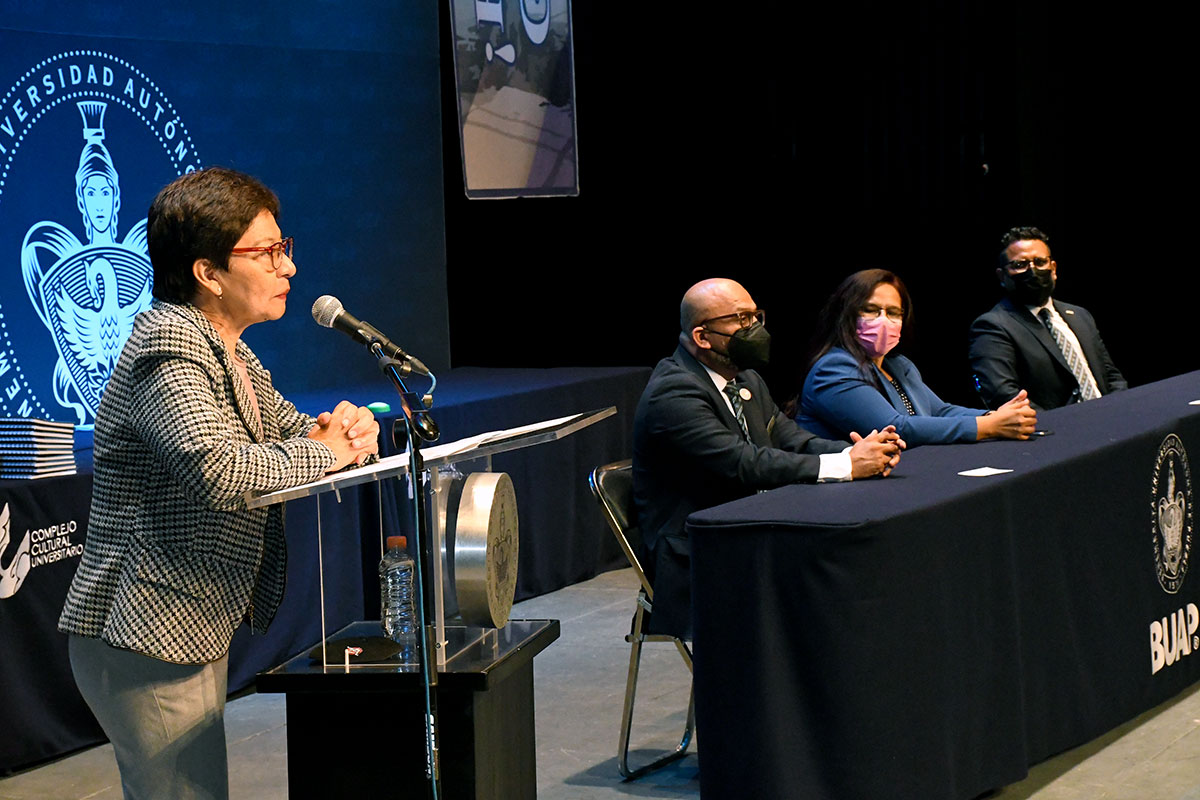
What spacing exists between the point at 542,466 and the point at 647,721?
204 centimetres

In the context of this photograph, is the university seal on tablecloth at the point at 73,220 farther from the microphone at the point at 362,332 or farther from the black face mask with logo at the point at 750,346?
the microphone at the point at 362,332

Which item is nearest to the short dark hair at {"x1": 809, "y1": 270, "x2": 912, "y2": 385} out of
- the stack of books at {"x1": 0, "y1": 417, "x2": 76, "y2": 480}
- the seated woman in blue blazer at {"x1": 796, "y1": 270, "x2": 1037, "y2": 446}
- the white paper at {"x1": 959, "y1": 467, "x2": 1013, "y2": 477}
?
the seated woman in blue blazer at {"x1": 796, "y1": 270, "x2": 1037, "y2": 446}

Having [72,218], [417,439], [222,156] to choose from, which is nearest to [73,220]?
[72,218]

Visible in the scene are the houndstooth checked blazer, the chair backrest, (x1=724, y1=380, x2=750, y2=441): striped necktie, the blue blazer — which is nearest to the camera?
the houndstooth checked blazer

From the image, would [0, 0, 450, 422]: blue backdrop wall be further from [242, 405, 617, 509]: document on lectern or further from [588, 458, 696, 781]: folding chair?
[242, 405, 617, 509]: document on lectern

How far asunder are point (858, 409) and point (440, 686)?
223 cm

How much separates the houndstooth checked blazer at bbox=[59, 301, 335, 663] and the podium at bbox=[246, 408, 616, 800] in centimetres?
19

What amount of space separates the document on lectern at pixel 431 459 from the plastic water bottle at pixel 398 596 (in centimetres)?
22

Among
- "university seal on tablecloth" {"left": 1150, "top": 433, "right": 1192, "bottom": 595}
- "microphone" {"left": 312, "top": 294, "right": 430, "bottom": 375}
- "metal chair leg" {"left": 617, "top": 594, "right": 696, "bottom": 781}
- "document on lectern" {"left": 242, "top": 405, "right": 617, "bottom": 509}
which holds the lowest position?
"metal chair leg" {"left": 617, "top": 594, "right": 696, "bottom": 781}

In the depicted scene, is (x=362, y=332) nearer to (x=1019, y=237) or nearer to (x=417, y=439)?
(x=417, y=439)

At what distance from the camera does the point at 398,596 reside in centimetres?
249

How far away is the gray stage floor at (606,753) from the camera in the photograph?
3.70 metres

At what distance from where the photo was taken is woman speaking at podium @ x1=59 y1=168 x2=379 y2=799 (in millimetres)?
2129

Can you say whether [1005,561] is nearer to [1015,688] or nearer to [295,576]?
[1015,688]
